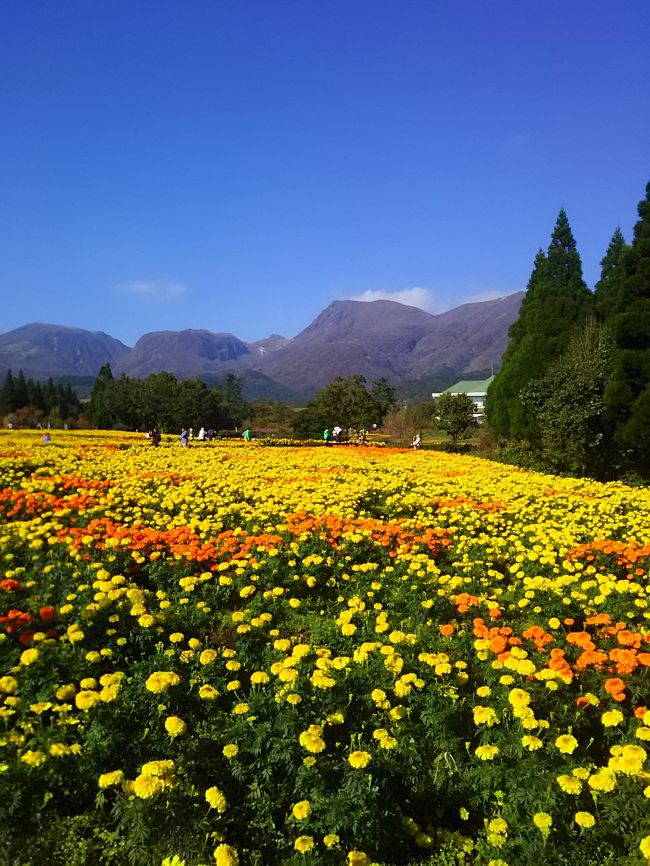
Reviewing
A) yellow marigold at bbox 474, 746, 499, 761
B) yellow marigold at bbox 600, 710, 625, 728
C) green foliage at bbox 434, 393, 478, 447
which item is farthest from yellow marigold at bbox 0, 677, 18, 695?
green foliage at bbox 434, 393, 478, 447

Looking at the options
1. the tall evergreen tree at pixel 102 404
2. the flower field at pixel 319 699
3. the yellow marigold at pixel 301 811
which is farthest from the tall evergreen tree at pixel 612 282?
the tall evergreen tree at pixel 102 404

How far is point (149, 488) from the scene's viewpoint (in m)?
11.6

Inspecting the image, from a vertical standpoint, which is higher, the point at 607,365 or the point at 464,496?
the point at 607,365

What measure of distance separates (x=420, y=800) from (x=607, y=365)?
18.0m

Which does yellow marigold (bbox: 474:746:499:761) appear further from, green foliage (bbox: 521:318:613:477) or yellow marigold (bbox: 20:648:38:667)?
green foliage (bbox: 521:318:613:477)

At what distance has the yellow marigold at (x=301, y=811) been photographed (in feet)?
10.5

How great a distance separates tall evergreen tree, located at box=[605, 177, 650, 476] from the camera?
16594 millimetres

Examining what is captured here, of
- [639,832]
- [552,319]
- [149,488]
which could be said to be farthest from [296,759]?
[552,319]

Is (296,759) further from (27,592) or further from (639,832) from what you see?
(27,592)

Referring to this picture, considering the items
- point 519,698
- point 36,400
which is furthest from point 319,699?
point 36,400

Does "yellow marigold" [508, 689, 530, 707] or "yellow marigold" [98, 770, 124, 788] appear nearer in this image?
"yellow marigold" [98, 770, 124, 788]

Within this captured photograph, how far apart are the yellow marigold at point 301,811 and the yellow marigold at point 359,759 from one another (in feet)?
1.16

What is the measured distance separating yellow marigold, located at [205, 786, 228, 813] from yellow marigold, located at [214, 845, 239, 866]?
30 cm

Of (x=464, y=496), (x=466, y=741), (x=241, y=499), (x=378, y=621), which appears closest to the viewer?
(x=466, y=741)
